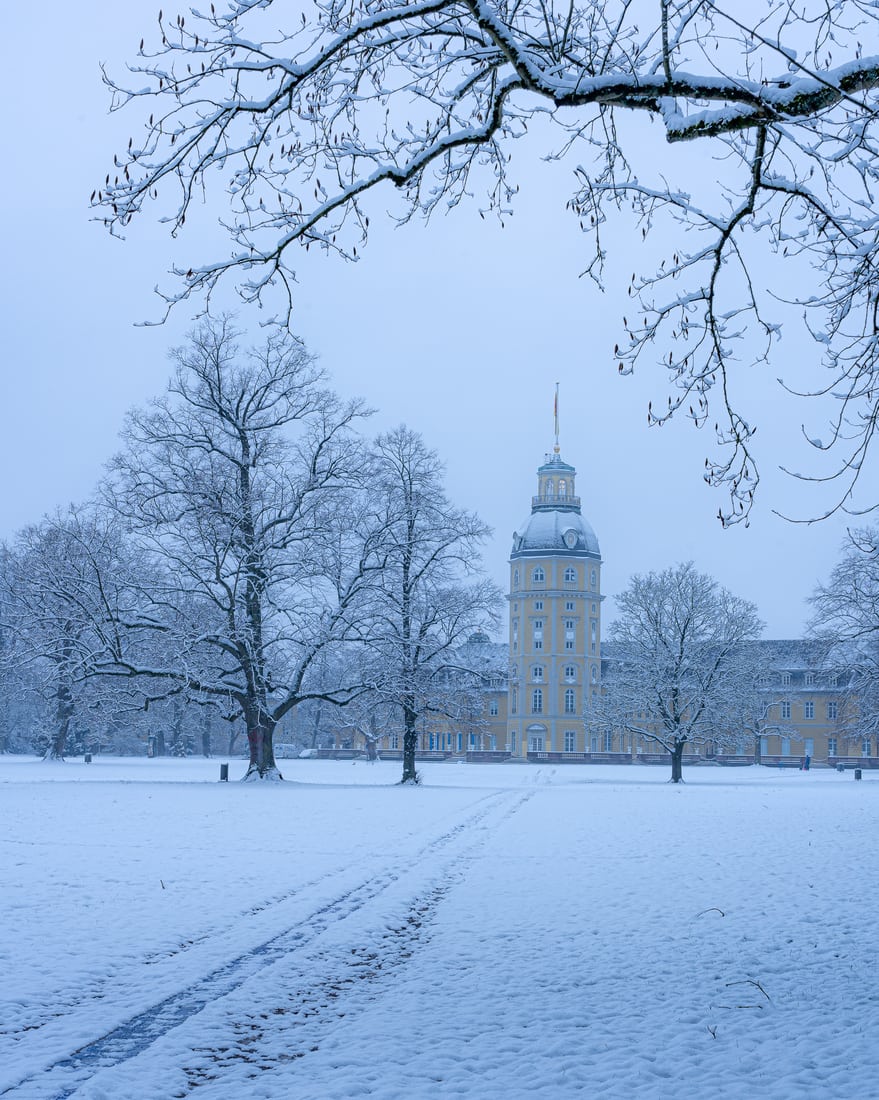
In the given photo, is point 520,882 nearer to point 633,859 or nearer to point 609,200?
point 633,859

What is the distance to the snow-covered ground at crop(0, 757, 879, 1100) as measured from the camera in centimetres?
669

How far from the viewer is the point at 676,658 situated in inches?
2000

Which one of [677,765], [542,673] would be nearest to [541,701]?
[542,673]

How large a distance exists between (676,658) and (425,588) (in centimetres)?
1546

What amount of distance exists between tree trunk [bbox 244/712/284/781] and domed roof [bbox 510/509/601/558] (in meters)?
78.6

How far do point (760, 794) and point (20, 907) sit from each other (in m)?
30.6

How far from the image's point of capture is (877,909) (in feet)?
41.5

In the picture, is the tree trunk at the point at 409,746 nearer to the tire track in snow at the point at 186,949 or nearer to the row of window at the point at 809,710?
the tire track in snow at the point at 186,949

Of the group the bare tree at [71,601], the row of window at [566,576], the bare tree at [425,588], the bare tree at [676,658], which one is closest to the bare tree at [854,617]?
the bare tree at [676,658]

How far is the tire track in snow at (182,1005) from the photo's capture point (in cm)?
639

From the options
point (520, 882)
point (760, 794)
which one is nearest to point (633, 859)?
point (520, 882)

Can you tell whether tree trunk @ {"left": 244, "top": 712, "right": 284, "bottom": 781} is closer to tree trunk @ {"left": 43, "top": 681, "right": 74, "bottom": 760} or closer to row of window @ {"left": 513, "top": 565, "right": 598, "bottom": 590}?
tree trunk @ {"left": 43, "top": 681, "right": 74, "bottom": 760}

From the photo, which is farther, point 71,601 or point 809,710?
point 809,710

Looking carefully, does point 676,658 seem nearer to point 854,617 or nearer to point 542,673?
point 854,617
